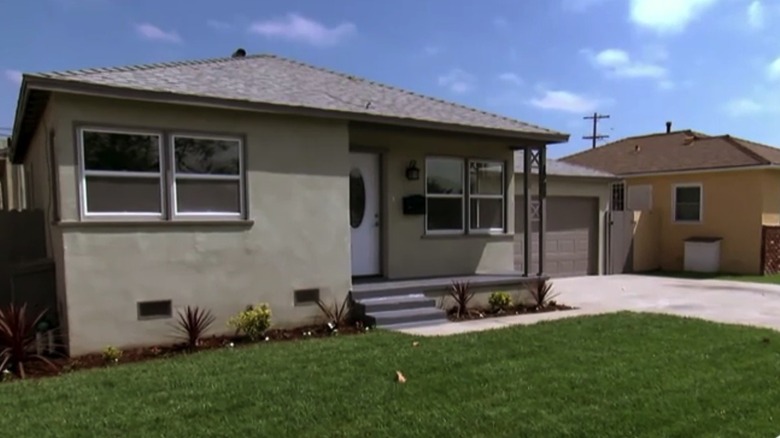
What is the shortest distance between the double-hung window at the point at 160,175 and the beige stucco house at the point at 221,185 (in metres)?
0.02

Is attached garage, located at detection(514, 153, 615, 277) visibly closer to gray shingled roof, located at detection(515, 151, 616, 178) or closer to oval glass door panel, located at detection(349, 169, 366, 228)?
gray shingled roof, located at detection(515, 151, 616, 178)

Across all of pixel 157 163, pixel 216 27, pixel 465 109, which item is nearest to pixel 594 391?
pixel 157 163

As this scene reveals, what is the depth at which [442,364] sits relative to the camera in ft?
18.8

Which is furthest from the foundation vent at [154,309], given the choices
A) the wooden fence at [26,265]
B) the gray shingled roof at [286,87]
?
the gray shingled roof at [286,87]

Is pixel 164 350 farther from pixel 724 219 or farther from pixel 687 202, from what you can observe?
pixel 687 202

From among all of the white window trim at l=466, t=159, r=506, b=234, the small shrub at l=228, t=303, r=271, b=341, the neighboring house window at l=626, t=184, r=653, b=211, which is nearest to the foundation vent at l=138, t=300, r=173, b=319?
the small shrub at l=228, t=303, r=271, b=341

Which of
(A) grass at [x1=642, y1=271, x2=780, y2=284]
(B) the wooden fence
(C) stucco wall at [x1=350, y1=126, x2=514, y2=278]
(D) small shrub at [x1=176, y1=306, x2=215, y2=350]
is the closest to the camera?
(D) small shrub at [x1=176, y1=306, x2=215, y2=350]

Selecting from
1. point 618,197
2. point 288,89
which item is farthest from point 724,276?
point 288,89

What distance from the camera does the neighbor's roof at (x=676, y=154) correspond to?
16859 mm

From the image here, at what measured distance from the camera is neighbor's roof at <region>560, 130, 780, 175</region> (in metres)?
16.9

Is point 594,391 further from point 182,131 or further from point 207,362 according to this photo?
point 182,131

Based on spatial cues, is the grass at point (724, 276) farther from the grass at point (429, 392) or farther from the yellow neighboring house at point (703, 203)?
the grass at point (429, 392)

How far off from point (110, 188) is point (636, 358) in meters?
6.63

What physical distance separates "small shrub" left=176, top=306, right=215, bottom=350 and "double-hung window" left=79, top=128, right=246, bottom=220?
→ 129cm
